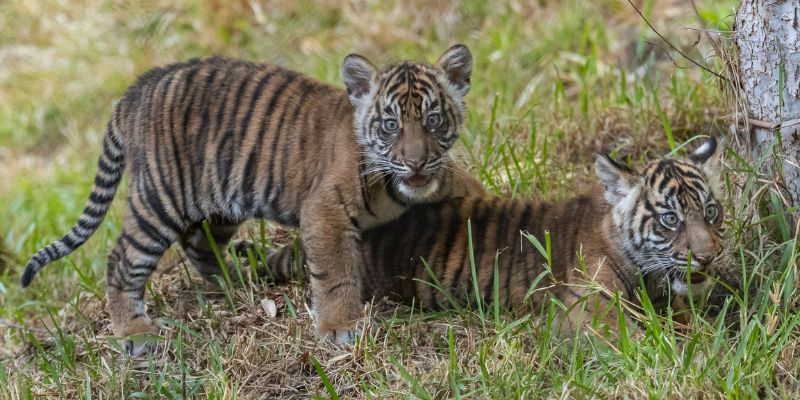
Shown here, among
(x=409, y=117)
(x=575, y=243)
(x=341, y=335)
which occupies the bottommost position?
(x=341, y=335)

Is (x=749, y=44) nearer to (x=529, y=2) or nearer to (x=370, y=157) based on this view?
(x=370, y=157)

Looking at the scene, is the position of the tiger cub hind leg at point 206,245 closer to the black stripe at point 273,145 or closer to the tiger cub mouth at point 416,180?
the black stripe at point 273,145

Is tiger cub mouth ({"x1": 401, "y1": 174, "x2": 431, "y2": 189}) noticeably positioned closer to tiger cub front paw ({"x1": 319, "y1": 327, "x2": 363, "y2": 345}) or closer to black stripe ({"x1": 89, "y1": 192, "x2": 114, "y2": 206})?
tiger cub front paw ({"x1": 319, "y1": 327, "x2": 363, "y2": 345})

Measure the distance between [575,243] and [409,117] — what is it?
3.00ft

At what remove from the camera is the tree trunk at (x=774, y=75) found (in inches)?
173

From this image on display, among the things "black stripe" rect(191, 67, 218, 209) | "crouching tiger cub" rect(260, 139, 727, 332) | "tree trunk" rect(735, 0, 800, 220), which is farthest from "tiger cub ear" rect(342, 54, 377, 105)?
"tree trunk" rect(735, 0, 800, 220)

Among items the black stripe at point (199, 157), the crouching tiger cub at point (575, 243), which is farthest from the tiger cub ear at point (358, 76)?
the black stripe at point (199, 157)

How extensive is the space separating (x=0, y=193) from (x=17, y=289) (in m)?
2.47

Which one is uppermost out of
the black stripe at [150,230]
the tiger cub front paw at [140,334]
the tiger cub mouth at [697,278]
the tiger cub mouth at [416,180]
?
the tiger cub mouth at [416,180]

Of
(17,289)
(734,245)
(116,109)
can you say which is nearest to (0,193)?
(17,289)

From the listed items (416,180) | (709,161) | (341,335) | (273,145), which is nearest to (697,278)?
(709,161)

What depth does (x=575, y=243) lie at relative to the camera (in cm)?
464

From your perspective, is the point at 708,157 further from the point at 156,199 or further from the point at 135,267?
the point at 135,267

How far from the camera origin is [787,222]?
452 centimetres
